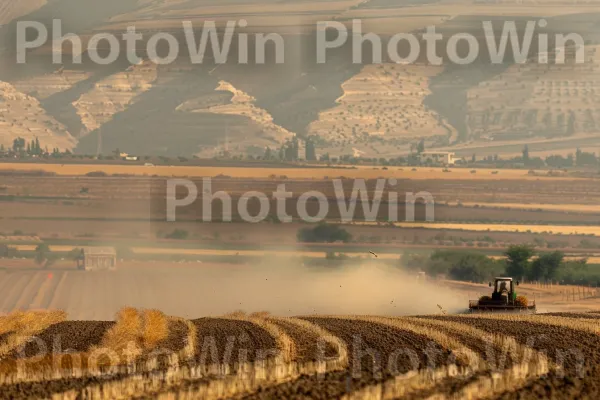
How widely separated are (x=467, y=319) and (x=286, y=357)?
2721 centimetres

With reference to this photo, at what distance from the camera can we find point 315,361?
175 feet

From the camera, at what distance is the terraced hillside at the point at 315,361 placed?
45625 mm

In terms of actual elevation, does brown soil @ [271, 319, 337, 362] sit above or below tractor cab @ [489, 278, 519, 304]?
above

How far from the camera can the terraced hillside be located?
45625 millimetres

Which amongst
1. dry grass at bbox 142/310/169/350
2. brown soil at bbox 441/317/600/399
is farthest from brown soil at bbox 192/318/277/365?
brown soil at bbox 441/317/600/399

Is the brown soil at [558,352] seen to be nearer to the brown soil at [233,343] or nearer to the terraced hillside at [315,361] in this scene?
the terraced hillside at [315,361]

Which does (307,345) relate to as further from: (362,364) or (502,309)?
(502,309)

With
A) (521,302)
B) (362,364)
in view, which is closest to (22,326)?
(362,364)

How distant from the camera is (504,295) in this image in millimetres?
103375

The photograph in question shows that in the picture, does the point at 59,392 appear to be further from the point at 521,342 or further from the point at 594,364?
the point at 521,342

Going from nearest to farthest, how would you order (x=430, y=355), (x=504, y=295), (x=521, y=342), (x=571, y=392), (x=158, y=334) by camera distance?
1. (x=571, y=392)
2. (x=430, y=355)
3. (x=521, y=342)
4. (x=158, y=334)
5. (x=504, y=295)

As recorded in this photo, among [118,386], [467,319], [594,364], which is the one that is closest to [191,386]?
[118,386]

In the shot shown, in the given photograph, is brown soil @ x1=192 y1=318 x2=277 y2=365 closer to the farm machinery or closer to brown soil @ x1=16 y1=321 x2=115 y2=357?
brown soil @ x1=16 y1=321 x2=115 y2=357

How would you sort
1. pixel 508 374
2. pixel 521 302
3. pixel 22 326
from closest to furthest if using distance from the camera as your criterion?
pixel 508 374 < pixel 22 326 < pixel 521 302
